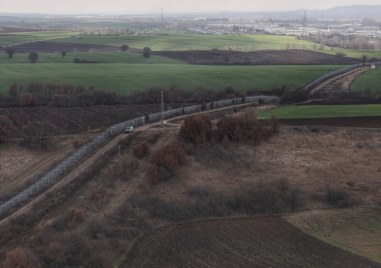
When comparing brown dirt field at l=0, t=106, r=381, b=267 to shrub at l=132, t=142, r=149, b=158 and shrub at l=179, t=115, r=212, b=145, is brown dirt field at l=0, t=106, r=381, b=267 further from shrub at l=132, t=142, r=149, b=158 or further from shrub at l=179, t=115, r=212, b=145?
shrub at l=179, t=115, r=212, b=145

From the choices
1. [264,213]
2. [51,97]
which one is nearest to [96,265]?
[264,213]

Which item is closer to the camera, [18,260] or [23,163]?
[18,260]

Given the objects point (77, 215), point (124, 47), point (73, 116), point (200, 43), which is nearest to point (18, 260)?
point (77, 215)

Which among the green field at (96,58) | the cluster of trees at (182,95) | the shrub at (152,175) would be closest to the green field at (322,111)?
the cluster of trees at (182,95)

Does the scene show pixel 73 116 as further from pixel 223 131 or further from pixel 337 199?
pixel 337 199

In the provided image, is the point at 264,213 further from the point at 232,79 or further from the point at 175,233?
the point at 232,79
